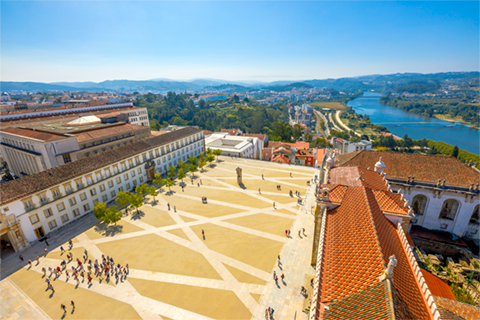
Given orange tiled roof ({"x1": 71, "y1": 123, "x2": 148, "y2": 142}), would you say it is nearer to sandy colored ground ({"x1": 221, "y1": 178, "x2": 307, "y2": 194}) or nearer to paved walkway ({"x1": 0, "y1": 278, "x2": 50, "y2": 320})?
sandy colored ground ({"x1": 221, "y1": 178, "x2": 307, "y2": 194})

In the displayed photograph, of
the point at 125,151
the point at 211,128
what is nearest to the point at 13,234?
the point at 125,151

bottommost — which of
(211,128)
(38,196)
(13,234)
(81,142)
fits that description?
(211,128)

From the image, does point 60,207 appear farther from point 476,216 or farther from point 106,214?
point 476,216

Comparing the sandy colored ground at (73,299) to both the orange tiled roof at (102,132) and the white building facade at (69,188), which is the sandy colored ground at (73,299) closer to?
the white building facade at (69,188)

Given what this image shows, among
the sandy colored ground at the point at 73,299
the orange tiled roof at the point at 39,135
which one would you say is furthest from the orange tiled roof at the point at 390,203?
the orange tiled roof at the point at 39,135

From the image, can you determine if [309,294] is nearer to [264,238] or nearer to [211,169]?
[264,238]
